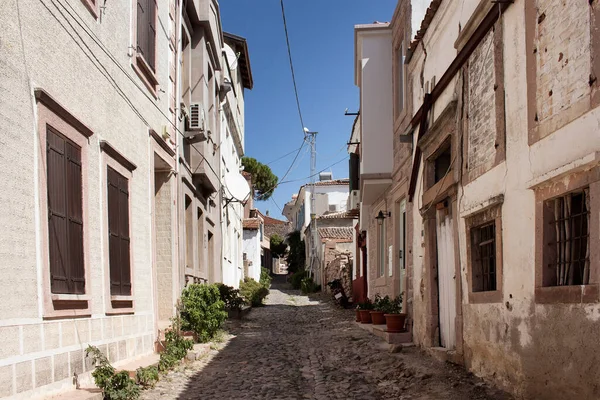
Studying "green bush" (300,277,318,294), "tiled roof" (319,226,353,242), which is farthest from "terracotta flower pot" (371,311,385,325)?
"green bush" (300,277,318,294)

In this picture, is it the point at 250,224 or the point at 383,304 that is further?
the point at 250,224

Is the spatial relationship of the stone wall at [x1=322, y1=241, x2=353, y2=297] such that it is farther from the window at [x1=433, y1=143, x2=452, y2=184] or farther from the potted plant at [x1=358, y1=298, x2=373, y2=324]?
the window at [x1=433, y1=143, x2=452, y2=184]

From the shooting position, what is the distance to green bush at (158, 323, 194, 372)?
7.86m

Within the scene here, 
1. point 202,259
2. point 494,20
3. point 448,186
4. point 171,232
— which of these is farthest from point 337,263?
point 494,20

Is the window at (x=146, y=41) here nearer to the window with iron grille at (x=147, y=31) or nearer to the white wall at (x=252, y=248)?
the window with iron grille at (x=147, y=31)

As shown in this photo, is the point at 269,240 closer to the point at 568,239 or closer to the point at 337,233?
the point at 337,233

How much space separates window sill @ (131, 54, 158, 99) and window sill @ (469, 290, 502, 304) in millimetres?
5304

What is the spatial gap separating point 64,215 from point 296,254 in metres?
41.1

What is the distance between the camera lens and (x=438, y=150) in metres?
8.66

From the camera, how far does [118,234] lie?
7078 millimetres

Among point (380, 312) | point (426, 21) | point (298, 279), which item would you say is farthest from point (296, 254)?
point (426, 21)

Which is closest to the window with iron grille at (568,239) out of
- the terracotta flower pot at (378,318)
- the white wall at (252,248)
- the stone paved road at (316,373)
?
the stone paved road at (316,373)

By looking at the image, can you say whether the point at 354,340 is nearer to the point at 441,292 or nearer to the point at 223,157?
the point at 441,292

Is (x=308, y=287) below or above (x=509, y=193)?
below
